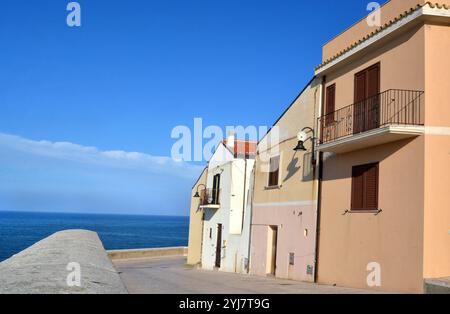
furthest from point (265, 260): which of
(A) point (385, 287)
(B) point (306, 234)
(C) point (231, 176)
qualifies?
(A) point (385, 287)

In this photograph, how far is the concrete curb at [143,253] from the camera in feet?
134

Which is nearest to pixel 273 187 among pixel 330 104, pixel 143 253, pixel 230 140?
pixel 330 104

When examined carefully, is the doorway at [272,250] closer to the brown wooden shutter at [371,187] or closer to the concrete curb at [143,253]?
the brown wooden shutter at [371,187]

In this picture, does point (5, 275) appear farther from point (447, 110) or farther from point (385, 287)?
point (447, 110)

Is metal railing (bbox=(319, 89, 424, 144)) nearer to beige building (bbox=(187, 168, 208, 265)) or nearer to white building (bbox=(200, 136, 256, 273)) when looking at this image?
white building (bbox=(200, 136, 256, 273))

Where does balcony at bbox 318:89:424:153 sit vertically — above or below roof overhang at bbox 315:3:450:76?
below

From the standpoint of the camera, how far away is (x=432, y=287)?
11039mm

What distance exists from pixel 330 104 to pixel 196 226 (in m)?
21.7

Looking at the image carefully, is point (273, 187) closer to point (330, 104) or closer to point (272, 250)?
point (272, 250)

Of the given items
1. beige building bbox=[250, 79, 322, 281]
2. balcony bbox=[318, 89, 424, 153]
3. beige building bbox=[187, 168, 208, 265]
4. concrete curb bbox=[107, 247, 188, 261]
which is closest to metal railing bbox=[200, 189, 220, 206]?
beige building bbox=[187, 168, 208, 265]

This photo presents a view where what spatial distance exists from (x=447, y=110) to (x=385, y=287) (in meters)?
4.87

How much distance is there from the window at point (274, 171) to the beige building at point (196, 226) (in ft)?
43.6

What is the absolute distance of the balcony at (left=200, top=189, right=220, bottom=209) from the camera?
30247 millimetres

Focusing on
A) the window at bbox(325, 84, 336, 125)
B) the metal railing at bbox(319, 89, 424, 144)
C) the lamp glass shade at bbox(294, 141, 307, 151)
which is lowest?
the lamp glass shade at bbox(294, 141, 307, 151)
